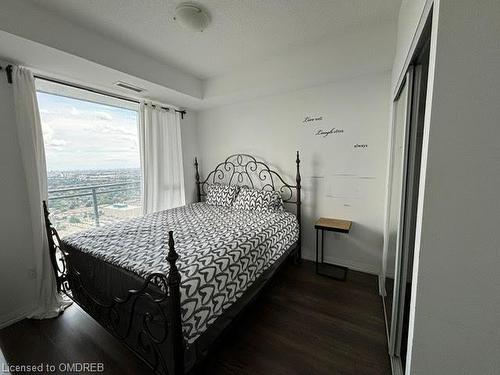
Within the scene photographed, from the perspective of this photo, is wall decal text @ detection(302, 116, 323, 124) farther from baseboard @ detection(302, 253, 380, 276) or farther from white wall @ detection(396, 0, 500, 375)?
white wall @ detection(396, 0, 500, 375)

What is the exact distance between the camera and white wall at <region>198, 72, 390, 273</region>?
239cm

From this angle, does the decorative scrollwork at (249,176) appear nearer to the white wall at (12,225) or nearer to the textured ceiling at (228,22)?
the textured ceiling at (228,22)

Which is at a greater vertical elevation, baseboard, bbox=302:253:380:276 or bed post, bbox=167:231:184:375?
bed post, bbox=167:231:184:375

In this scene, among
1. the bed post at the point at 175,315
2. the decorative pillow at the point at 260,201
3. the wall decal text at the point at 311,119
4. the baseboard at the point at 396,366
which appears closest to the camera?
the bed post at the point at 175,315

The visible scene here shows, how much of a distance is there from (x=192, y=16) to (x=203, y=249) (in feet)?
5.91

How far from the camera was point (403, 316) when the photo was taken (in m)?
1.30

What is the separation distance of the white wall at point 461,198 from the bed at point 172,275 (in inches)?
41.7

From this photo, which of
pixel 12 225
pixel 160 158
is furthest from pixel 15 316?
pixel 160 158

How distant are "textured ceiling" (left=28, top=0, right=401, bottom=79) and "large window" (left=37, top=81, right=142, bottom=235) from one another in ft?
3.09

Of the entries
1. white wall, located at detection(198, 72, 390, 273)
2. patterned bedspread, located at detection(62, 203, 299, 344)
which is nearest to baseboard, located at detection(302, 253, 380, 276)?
white wall, located at detection(198, 72, 390, 273)

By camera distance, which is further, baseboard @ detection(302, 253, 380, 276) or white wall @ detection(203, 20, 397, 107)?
baseboard @ detection(302, 253, 380, 276)

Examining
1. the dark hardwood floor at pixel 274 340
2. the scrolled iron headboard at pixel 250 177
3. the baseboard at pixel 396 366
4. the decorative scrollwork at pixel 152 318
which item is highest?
the scrolled iron headboard at pixel 250 177

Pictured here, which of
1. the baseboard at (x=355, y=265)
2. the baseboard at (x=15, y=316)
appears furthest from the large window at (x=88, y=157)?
the baseboard at (x=355, y=265)

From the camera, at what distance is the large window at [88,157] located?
2.31 meters
